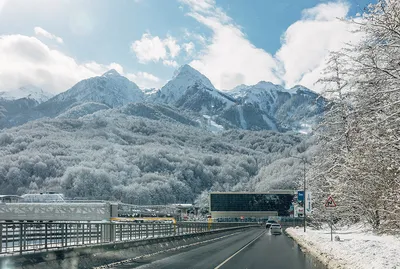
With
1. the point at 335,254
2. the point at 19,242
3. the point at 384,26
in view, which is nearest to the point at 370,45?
the point at 384,26

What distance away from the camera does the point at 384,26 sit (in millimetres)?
12953

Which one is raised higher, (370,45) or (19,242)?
(370,45)

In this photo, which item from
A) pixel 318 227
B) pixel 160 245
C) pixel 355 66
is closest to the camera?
pixel 355 66

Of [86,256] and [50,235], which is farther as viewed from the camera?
[86,256]

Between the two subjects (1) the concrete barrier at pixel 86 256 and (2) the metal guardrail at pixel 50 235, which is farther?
(2) the metal guardrail at pixel 50 235

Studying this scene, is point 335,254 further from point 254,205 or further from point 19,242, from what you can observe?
point 254,205

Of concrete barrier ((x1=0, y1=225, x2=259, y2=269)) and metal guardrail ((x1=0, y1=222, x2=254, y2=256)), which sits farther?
metal guardrail ((x1=0, y1=222, x2=254, y2=256))

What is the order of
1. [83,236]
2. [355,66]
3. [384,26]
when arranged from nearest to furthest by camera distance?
[384,26]
[355,66]
[83,236]

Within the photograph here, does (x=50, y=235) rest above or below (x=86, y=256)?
above

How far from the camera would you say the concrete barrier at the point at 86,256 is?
13.1 meters

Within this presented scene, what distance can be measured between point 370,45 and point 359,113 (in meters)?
2.18

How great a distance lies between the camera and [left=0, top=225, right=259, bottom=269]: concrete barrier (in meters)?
13.1

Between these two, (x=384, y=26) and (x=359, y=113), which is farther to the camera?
(x=359, y=113)

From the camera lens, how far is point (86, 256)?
17984 mm
